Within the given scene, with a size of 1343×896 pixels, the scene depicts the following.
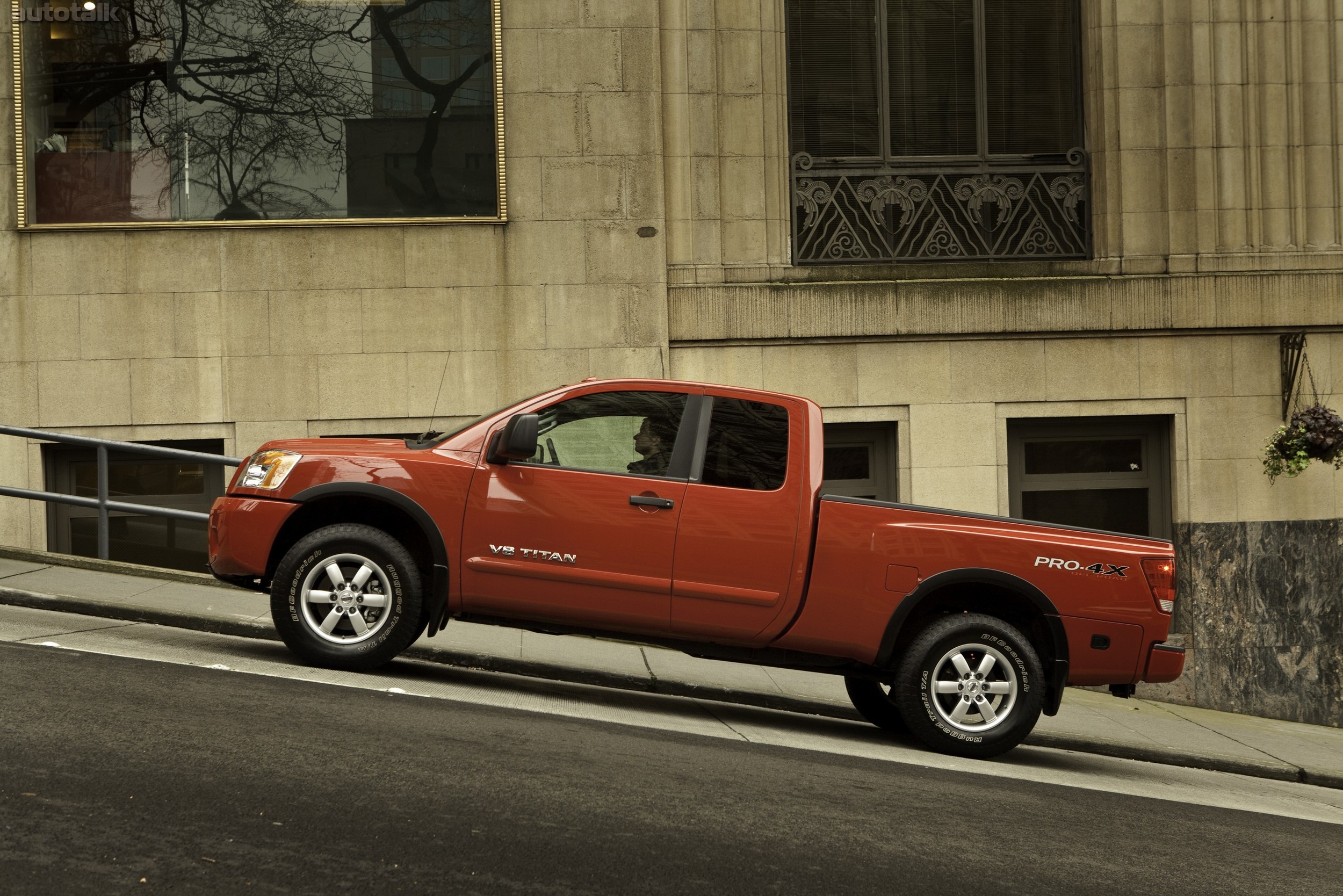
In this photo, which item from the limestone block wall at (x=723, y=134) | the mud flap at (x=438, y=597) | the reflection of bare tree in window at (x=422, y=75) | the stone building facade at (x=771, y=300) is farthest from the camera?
the limestone block wall at (x=723, y=134)

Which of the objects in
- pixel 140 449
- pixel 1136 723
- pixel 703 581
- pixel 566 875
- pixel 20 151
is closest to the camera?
pixel 566 875

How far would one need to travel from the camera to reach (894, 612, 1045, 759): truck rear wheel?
766 centimetres

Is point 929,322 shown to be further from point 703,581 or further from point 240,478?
point 240,478

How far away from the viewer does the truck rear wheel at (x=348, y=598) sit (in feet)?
25.5

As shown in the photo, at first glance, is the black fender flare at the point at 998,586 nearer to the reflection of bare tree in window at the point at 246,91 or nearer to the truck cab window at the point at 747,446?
the truck cab window at the point at 747,446

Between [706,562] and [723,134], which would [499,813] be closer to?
[706,562]

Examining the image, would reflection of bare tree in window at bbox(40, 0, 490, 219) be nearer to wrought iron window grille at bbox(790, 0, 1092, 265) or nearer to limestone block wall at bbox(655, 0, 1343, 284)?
limestone block wall at bbox(655, 0, 1343, 284)

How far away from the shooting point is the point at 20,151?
510 inches

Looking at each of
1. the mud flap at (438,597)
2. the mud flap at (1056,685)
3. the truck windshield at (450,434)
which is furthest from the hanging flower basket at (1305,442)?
the mud flap at (438,597)

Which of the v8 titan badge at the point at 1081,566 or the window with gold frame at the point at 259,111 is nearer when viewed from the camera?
the v8 titan badge at the point at 1081,566

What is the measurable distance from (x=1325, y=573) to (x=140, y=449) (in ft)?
37.0

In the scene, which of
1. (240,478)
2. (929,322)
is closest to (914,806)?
(240,478)

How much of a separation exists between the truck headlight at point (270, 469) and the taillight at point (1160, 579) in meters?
4.95

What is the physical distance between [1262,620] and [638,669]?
691cm
